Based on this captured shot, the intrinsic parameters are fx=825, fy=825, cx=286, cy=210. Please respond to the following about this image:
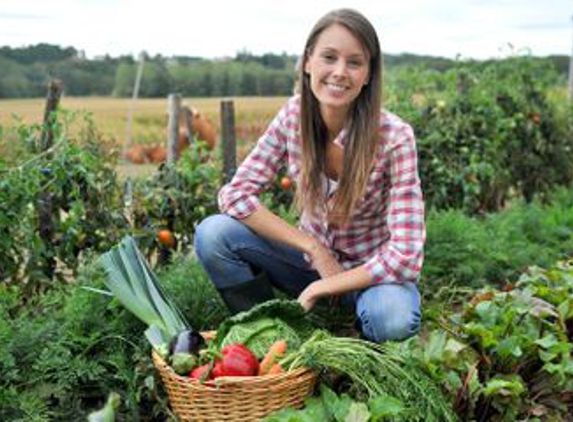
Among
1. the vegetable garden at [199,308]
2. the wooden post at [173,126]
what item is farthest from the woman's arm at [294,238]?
the wooden post at [173,126]

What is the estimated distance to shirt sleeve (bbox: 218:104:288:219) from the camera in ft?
10.8

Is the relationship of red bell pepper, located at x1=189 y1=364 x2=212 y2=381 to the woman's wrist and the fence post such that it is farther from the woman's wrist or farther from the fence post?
the fence post

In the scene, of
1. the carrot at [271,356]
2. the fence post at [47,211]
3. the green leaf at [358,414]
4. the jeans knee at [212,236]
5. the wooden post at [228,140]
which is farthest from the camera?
the wooden post at [228,140]

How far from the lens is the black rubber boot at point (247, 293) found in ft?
10.8

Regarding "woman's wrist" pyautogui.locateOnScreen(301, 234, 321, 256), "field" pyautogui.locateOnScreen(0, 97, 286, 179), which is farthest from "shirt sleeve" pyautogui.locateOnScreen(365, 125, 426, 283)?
"field" pyautogui.locateOnScreen(0, 97, 286, 179)

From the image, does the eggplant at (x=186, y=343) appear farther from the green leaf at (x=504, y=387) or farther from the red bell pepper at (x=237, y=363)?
the green leaf at (x=504, y=387)

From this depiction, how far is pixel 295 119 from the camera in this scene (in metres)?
3.24

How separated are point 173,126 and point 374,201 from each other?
8.06ft

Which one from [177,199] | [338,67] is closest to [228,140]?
[177,199]

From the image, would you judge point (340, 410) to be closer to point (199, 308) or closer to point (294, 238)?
point (294, 238)

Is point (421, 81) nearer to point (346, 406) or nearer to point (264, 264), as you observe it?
point (264, 264)

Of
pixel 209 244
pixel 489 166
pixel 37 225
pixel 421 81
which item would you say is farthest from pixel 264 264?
pixel 421 81

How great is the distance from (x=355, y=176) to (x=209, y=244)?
2.14 ft

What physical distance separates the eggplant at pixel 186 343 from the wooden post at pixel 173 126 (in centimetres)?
261
